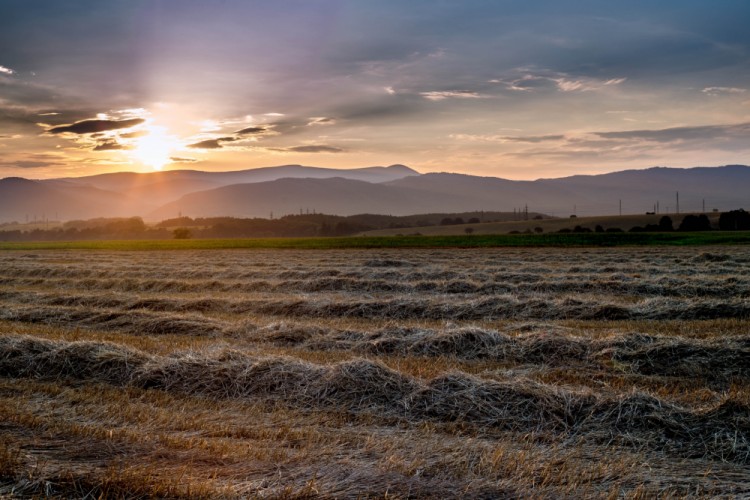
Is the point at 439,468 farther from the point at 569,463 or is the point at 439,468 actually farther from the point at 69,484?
the point at 69,484

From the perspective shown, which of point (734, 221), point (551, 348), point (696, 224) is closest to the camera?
point (551, 348)

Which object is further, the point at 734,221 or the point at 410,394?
the point at 734,221

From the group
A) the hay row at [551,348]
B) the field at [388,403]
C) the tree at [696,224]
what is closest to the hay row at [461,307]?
the field at [388,403]

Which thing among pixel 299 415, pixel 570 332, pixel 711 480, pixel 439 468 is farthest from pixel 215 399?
pixel 570 332

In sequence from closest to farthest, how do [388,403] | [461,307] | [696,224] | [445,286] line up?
[388,403], [461,307], [445,286], [696,224]

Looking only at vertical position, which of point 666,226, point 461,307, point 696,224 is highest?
point 696,224

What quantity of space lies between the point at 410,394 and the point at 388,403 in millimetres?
304

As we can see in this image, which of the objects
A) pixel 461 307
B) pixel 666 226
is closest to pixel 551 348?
pixel 461 307

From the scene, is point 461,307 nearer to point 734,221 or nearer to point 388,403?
point 388,403

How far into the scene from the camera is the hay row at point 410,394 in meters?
6.13

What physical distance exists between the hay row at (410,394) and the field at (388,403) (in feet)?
0.09

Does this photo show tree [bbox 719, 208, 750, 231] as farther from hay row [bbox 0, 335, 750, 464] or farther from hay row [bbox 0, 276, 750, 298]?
hay row [bbox 0, 335, 750, 464]

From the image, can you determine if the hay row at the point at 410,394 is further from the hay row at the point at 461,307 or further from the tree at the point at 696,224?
the tree at the point at 696,224

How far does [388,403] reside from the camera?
7.19 m
